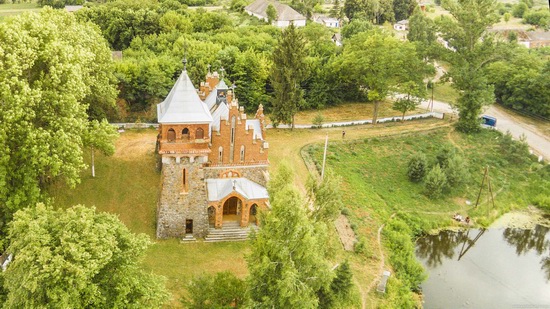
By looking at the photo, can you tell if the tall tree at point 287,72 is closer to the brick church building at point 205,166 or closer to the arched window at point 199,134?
the brick church building at point 205,166

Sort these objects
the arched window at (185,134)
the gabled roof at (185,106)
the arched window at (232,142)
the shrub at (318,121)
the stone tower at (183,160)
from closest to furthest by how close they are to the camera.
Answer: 1. the gabled roof at (185,106)
2. the stone tower at (183,160)
3. the arched window at (185,134)
4. the arched window at (232,142)
5. the shrub at (318,121)

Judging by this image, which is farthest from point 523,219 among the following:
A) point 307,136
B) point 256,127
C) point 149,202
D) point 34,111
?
point 34,111

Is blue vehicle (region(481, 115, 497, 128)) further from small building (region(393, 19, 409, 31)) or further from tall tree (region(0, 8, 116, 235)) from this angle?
small building (region(393, 19, 409, 31))

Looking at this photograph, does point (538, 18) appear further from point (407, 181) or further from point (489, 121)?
point (407, 181)

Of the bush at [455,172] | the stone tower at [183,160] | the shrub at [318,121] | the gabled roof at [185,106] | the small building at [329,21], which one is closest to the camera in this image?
the gabled roof at [185,106]

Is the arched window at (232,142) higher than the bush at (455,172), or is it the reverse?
the arched window at (232,142)

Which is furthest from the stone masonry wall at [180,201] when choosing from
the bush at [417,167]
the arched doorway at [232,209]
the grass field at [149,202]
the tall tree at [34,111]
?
the bush at [417,167]
